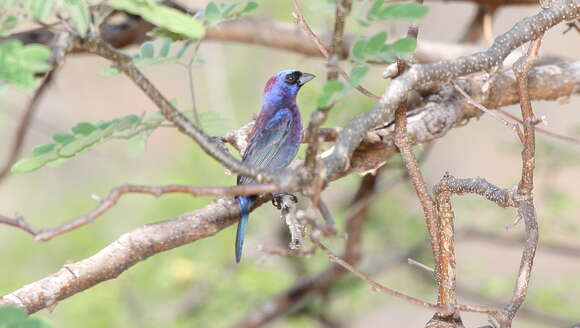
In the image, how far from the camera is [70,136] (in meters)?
1.62

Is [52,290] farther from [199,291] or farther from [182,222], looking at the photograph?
[199,291]

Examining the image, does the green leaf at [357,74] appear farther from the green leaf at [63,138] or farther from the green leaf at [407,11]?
the green leaf at [63,138]

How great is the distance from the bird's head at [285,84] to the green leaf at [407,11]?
1680 millimetres

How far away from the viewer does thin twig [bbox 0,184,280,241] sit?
1243mm

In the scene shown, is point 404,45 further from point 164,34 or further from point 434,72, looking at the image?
point 164,34

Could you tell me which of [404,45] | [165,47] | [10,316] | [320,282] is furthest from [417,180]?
[320,282]

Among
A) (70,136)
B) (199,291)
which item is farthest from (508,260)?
(70,136)

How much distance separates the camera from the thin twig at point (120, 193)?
1243 millimetres

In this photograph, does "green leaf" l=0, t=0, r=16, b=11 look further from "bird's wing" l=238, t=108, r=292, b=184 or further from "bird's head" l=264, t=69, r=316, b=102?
"bird's head" l=264, t=69, r=316, b=102

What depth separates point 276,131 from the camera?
9.05 ft

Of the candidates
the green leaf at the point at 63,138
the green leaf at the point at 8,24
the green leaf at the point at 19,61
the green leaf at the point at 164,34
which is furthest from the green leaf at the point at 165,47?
the green leaf at the point at 19,61

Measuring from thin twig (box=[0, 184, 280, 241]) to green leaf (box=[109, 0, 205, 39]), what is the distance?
245 millimetres

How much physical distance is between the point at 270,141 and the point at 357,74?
1.40 meters

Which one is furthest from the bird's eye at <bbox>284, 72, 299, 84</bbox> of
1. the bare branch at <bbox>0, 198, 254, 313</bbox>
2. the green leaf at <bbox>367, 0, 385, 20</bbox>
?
the green leaf at <bbox>367, 0, 385, 20</bbox>
